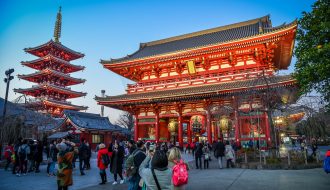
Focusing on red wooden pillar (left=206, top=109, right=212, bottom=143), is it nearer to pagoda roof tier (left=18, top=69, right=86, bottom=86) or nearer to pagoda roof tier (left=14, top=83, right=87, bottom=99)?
pagoda roof tier (left=14, top=83, right=87, bottom=99)

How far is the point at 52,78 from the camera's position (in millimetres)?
42812

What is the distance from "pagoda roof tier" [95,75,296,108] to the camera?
57.0 ft

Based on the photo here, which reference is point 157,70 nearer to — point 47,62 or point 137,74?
point 137,74

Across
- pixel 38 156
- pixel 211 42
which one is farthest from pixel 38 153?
pixel 211 42

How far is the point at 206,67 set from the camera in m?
23.5

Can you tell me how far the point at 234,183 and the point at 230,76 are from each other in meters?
14.1

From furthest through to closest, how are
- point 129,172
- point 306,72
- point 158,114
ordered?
point 158,114 → point 306,72 → point 129,172

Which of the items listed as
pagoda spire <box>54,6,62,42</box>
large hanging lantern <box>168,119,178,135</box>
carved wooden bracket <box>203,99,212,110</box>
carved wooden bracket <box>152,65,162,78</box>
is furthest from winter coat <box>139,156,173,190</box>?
pagoda spire <box>54,6,62,42</box>

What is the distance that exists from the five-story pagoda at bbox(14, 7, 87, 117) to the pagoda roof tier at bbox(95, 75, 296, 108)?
19658mm

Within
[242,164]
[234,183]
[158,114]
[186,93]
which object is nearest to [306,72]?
[242,164]

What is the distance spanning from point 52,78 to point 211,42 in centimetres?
3150

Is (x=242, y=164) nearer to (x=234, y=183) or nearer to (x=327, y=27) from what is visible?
(x=234, y=183)

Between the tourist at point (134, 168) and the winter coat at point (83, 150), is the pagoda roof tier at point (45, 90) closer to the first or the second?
the winter coat at point (83, 150)

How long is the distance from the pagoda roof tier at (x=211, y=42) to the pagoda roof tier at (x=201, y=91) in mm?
3420
